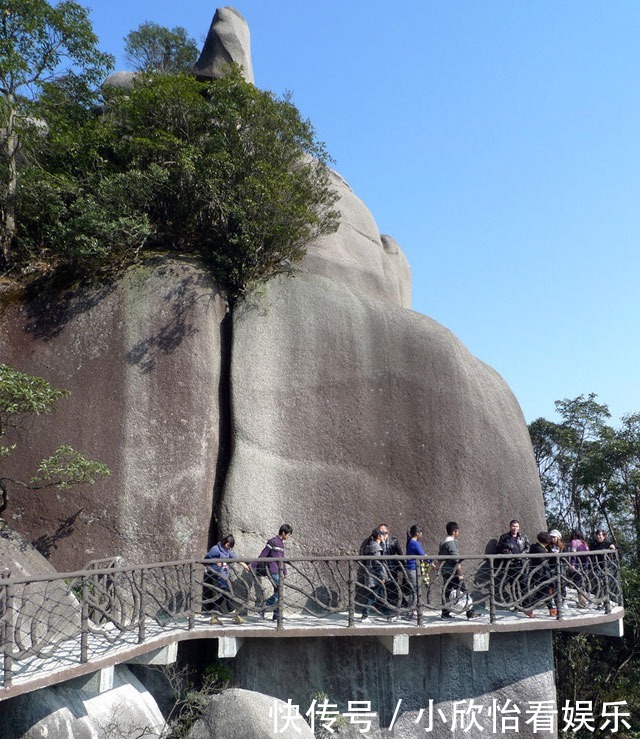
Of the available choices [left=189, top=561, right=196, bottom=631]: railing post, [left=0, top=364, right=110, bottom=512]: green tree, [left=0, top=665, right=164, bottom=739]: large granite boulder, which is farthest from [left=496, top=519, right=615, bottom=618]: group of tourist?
[left=0, top=364, right=110, bottom=512]: green tree

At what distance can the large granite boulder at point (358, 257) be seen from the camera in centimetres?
1515

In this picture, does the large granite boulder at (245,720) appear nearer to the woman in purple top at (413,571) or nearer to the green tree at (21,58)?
the woman in purple top at (413,571)

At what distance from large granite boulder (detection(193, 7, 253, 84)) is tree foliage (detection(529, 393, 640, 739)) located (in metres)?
14.4

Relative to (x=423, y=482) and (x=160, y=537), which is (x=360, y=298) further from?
(x=160, y=537)

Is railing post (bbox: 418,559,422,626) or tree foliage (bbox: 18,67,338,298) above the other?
tree foliage (bbox: 18,67,338,298)

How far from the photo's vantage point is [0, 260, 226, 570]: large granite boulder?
1121 cm

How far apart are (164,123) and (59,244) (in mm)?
3385

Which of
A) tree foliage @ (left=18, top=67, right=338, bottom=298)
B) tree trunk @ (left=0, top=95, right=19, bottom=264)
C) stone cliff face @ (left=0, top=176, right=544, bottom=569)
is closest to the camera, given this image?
stone cliff face @ (left=0, top=176, right=544, bottom=569)

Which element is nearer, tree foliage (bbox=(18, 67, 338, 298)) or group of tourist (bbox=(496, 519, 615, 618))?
group of tourist (bbox=(496, 519, 615, 618))

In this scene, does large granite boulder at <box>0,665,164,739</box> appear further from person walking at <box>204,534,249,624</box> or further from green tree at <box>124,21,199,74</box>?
green tree at <box>124,21,199,74</box>

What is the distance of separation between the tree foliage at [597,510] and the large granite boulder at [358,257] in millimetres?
7453

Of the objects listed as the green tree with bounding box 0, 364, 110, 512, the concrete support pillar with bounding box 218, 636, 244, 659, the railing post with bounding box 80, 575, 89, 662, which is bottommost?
the concrete support pillar with bounding box 218, 636, 244, 659

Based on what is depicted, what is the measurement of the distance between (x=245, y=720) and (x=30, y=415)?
5.84m

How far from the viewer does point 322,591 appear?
1136 centimetres
